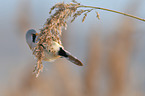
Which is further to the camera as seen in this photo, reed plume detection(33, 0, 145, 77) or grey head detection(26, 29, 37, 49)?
grey head detection(26, 29, 37, 49)

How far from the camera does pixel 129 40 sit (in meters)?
2.46

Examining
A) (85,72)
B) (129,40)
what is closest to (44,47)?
(129,40)

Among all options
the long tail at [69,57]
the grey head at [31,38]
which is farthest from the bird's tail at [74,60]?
the grey head at [31,38]

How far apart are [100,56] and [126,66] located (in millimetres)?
331

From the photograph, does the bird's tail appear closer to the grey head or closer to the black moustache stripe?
the black moustache stripe

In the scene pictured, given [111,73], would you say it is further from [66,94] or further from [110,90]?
[66,94]

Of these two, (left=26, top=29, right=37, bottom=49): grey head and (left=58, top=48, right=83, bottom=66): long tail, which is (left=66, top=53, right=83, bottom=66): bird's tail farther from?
(left=26, top=29, right=37, bottom=49): grey head

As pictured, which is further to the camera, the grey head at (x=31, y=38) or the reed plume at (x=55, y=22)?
the grey head at (x=31, y=38)

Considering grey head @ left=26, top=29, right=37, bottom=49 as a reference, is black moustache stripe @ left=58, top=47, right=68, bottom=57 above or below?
below

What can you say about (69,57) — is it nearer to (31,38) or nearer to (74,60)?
(74,60)

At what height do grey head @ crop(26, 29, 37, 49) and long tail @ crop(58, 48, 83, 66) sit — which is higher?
grey head @ crop(26, 29, 37, 49)

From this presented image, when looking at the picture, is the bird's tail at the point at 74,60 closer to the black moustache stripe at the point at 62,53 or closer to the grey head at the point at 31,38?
the black moustache stripe at the point at 62,53

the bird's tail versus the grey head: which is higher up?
the grey head

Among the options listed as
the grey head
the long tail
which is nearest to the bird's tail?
the long tail
